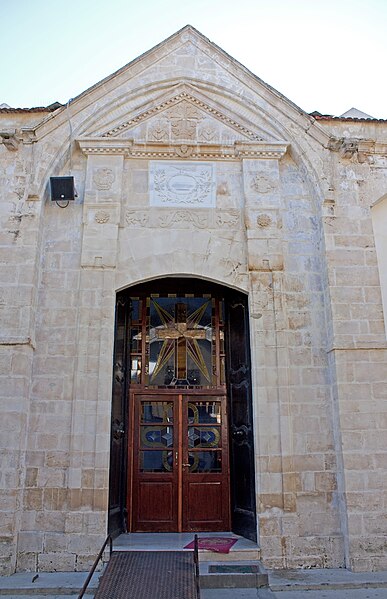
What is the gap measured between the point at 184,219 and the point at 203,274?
2.89 feet

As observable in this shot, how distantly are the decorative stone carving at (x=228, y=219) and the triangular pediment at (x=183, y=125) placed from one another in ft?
3.76

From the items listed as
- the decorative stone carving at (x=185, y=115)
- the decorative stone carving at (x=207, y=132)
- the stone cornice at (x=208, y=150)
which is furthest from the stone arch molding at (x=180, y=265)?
the decorative stone carving at (x=185, y=115)

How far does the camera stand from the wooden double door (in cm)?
792

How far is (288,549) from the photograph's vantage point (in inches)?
258

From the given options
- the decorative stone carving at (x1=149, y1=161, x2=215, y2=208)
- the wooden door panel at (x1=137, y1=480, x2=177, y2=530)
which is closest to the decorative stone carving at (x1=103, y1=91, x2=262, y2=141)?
the decorative stone carving at (x1=149, y1=161, x2=215, y2=208)

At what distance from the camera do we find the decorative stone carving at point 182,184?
7.85 metres

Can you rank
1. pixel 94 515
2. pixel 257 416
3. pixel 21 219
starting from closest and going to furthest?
pixel 94 515 < pixel 257 416 < pixel 21 219

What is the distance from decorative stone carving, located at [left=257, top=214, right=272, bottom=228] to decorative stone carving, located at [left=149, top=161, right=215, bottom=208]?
2.35 ft

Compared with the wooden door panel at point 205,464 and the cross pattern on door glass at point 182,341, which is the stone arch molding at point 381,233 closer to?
the cross pattern on door glass at point 182,341

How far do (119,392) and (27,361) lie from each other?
1.57 meters

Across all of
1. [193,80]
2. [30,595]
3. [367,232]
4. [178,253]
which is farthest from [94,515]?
[193,80]

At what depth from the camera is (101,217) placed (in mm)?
7605

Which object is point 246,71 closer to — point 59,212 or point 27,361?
point 59,212

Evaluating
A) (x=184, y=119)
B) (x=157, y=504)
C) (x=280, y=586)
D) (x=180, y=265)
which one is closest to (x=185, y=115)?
(x=184, y=119)
